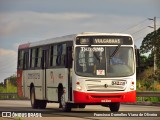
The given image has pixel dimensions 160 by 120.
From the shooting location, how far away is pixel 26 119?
1952 centimetres

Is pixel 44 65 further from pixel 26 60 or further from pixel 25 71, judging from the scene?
pixel 25 71

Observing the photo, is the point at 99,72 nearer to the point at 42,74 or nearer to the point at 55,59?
the point at 55,59

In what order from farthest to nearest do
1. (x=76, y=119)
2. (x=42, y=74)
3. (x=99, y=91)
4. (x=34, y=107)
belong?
(x=34, y=107) < (x=42, y=74) < (x=99, y=91) < (x=76, y=119)

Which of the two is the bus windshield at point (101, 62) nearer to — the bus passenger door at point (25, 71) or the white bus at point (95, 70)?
the white bus at point (95, 70)

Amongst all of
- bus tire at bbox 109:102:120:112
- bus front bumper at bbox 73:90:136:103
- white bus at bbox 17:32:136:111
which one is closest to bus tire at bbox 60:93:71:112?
white bus at bbox 17:32:136:111

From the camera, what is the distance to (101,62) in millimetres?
22359

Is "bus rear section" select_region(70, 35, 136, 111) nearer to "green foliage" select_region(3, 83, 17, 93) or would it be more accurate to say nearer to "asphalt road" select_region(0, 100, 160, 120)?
"asphalt road" select_region(0, 100, 160, 120)

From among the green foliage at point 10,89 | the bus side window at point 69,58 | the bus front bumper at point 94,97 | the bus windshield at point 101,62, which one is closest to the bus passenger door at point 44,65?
the bus side window at point 69,58

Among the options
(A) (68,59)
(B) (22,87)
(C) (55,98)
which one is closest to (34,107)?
(B) (22,87)

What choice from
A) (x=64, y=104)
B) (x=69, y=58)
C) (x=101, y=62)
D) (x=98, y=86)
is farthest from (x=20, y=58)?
(x=98, y=86)

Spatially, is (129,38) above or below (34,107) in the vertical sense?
above

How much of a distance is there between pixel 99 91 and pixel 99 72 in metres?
0.72

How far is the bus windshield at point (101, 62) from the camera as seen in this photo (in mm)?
22219

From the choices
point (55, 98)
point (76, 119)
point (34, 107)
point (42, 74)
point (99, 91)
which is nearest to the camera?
point (76, 119)
